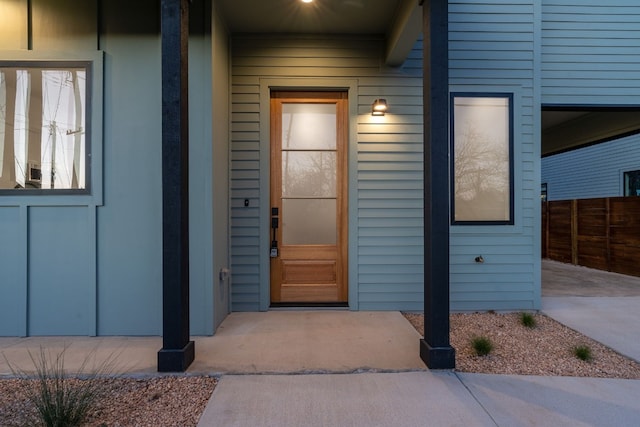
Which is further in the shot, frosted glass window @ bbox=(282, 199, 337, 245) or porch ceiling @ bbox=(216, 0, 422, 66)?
frosted glass window @ bbox=(282, 199, 337, 245)

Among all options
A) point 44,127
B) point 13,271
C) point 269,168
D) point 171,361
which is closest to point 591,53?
point 269,168

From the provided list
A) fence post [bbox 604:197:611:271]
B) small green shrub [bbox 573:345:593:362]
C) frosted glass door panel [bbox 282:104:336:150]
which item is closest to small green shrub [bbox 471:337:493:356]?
small green shrub [bbox 573:345:593:362]

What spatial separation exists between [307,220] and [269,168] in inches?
28.3

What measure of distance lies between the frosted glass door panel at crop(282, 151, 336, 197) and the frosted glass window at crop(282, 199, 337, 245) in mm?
91

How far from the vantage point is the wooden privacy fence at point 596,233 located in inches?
237

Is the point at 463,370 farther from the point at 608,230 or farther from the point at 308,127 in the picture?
the point at 608,230

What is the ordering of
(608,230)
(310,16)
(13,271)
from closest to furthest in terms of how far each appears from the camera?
(13,271) → (310,16) → (608,230)

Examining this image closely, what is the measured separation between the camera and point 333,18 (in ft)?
11.7

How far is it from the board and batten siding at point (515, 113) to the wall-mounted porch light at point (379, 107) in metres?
0.87

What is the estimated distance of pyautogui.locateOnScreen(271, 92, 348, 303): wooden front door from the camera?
3941 mm

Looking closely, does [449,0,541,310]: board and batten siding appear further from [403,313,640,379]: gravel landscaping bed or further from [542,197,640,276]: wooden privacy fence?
[542,197,640,276]: wooden privacy fence

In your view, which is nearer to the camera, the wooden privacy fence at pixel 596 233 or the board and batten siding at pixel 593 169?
the wooden privacy fence at pixel 596 233

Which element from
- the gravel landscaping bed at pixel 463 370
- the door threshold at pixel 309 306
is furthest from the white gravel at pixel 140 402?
the door threshold at pixel 309 306

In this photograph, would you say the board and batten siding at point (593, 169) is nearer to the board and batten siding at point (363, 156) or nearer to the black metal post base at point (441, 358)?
the board and batten siding at point (363, 156)
